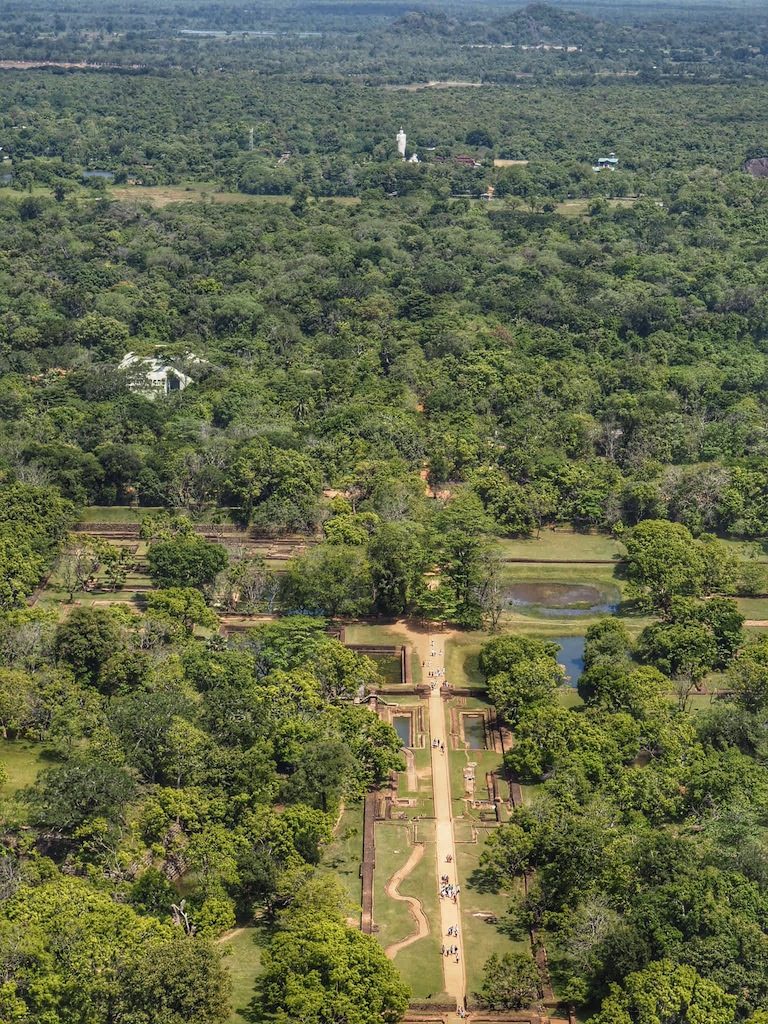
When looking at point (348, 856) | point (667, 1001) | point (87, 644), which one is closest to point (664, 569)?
point (348, 856)

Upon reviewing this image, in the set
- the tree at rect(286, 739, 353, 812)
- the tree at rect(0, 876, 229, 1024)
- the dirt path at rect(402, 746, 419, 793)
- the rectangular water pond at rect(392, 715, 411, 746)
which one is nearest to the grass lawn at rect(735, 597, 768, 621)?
the rectangular water pond at rect(392, 715, 411, 746)

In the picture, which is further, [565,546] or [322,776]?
[565,546]

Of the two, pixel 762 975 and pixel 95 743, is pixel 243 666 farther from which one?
pixel 762 975

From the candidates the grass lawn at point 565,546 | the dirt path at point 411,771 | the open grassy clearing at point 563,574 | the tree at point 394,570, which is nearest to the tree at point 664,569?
the open grassy clearing at point 563,574

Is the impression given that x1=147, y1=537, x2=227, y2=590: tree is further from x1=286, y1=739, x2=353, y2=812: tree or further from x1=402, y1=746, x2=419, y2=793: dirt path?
x1=286, y1=739, x2=353, y2=812: tree

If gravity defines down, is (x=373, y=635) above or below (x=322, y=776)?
below

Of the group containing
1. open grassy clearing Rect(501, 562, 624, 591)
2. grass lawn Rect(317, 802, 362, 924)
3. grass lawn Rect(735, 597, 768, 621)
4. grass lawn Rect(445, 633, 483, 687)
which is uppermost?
grass lawn Rect(317, 802, 362, 924)

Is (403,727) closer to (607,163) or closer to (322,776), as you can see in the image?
(322,776)
